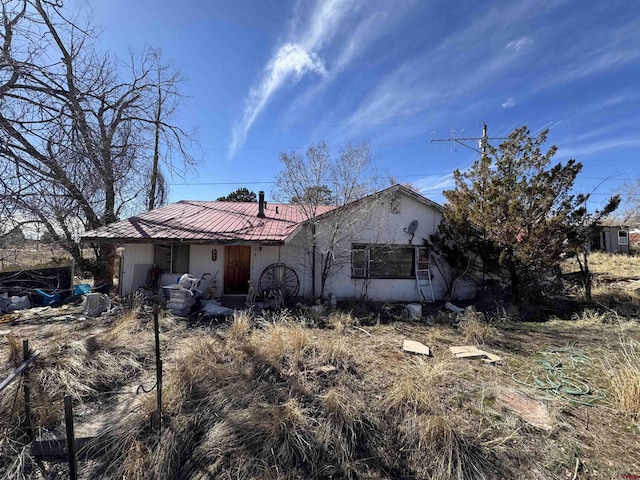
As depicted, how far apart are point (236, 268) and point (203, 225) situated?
6.05 feet

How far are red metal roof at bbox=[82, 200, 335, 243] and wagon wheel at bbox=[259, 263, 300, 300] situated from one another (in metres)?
1.14

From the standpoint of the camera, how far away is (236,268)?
1008 centimetres

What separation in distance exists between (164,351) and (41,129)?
12.0 feet

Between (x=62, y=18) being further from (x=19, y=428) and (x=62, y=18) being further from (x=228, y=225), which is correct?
(x=228, y=225)

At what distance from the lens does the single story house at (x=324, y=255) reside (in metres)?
9.34

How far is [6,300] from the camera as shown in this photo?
26.9ft

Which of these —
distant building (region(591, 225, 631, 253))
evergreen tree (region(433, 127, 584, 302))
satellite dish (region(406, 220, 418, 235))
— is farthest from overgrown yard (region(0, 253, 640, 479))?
distant building (region(591, 225, 631, 253))

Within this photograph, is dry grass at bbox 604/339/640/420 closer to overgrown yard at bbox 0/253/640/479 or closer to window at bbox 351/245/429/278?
overgrown yard at bbox 0/253/640/479

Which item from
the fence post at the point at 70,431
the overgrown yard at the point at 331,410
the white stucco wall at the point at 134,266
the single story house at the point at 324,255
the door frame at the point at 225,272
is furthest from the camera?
the door frame at the point at 225,272

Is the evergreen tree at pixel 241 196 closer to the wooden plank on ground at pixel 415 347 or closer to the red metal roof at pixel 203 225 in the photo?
the red metal roof at pixel 203 225

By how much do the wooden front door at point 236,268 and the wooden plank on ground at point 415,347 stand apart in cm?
616

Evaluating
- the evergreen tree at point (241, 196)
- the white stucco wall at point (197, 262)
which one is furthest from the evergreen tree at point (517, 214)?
the evergreen tree at point (241, 196)

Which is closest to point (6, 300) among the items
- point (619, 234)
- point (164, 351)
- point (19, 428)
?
point (164, 351)

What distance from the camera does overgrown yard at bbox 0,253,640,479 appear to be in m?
2.69
